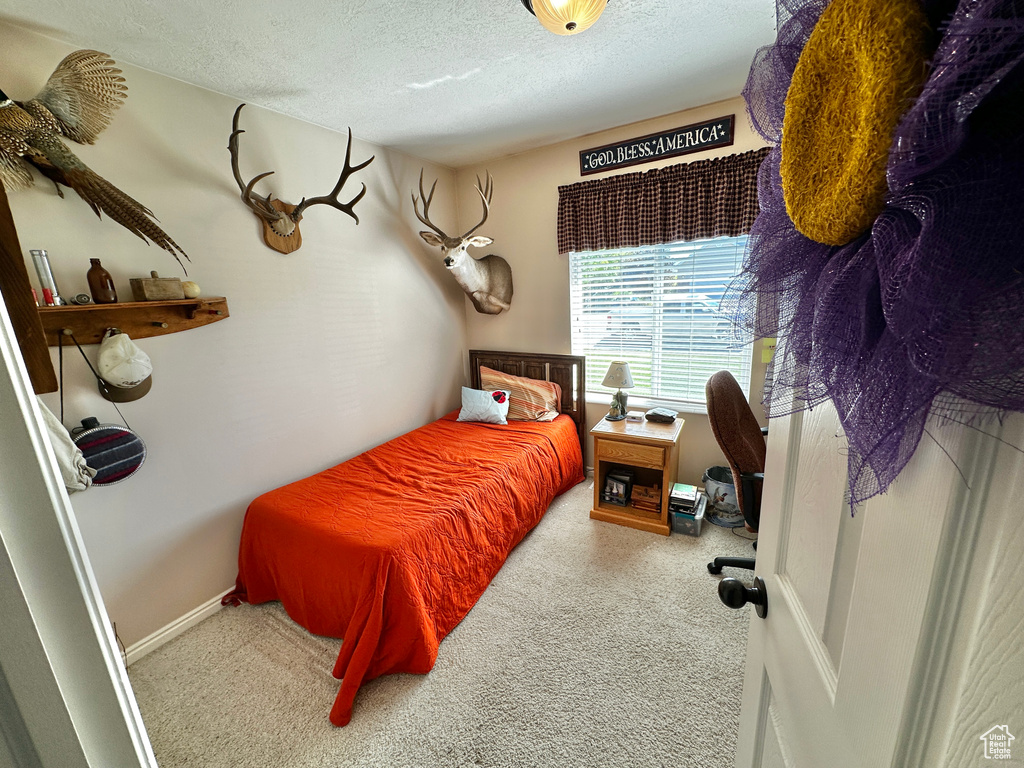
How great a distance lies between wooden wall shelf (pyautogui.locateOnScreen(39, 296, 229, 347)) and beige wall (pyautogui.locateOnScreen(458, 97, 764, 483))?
206cm

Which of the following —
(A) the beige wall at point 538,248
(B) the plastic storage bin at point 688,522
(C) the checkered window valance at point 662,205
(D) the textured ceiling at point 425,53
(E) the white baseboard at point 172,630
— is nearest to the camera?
(D) the textured ceiling at point 425,53

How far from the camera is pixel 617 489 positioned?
2721mm

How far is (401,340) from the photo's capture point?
3.03 m

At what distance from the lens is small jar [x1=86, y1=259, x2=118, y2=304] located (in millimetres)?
1589

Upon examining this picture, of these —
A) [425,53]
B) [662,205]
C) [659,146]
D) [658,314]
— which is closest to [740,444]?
[658,314]

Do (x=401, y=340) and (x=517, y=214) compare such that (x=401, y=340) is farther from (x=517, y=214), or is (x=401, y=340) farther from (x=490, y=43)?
(x=490, y=43)

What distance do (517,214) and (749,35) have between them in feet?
5.78

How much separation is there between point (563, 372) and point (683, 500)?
130 cm

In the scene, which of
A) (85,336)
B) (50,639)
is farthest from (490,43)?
(50,639)

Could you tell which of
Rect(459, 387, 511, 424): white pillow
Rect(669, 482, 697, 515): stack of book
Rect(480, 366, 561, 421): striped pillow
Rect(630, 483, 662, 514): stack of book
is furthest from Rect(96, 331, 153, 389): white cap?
Rect(669, 482, 697, 515): stack of book

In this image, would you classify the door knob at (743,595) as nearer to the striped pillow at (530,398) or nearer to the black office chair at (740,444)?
the black office chair at (740,444)

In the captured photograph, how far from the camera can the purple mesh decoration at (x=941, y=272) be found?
0.26 m

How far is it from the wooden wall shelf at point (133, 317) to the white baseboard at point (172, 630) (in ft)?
4.60

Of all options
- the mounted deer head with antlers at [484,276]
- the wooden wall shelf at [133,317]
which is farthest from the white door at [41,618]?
the mounted deer head with antlers at [484,276]
